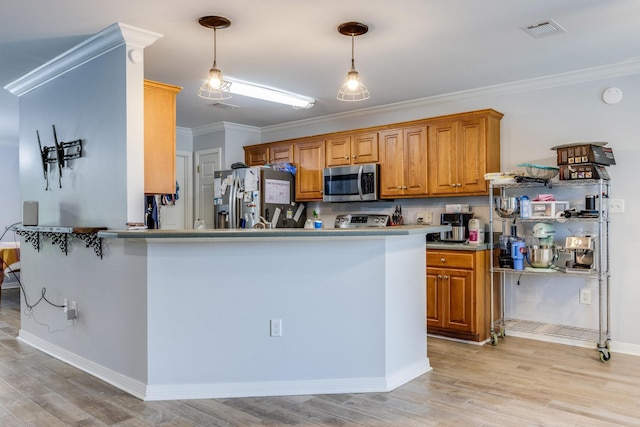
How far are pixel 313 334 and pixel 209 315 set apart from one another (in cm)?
65

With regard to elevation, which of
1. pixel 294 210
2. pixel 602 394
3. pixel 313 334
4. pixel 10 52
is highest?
pixel 10 52

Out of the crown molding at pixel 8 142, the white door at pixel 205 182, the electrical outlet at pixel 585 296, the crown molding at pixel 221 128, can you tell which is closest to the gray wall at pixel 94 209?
the crown molding at pixel 221 128

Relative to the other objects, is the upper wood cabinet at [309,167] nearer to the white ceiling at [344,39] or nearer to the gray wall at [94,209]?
the white ceiling at [344,39]

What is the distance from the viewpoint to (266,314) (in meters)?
2.99

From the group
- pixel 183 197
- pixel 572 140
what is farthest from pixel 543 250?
pixel 183 197

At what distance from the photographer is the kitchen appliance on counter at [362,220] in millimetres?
5355

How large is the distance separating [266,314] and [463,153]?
2553 millimetres

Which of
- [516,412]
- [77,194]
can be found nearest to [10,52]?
[77,194]

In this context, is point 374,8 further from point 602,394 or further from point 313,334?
point 602,394

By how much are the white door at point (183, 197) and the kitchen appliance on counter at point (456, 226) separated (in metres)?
3.64

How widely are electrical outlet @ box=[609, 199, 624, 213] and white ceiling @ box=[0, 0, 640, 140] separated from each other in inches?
43.9

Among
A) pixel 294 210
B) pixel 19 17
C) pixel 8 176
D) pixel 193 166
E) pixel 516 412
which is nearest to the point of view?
pixel 516 412

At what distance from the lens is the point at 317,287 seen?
3014 millimetres

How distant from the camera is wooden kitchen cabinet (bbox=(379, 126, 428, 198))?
481 centimetres
